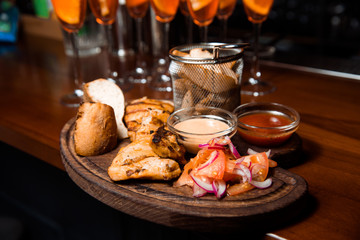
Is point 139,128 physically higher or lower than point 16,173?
higher

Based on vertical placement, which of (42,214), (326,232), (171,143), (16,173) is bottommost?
(42,214)

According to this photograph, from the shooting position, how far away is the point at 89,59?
2.17 metres

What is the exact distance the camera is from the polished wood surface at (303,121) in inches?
30.8

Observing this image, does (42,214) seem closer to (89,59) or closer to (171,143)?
(89,59)

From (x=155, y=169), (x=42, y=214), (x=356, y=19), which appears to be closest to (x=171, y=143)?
(x=155, y=169)

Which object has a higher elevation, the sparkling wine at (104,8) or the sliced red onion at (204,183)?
the sparkling wine at (104,8)

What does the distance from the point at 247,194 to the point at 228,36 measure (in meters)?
1.63

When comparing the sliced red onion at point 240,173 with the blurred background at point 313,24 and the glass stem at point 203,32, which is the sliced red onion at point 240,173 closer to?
the glass stem at point 203,32

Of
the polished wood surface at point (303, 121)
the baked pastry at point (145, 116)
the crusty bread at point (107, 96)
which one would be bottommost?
the polished wood surface at point (303, 121)

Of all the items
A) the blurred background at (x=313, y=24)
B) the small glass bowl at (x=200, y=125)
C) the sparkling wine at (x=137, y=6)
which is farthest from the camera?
the blurred background at (x=313, y=24)

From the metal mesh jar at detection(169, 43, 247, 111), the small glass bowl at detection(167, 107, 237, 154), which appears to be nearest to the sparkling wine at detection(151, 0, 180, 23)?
the metal mesh jar at detection(169, 43, 247, 111)

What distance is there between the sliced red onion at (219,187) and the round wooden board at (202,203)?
1cm

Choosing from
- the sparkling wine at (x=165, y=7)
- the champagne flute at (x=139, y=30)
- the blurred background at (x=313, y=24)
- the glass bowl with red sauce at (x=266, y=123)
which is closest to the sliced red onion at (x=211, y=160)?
the glass bowl with red sauce at (x=266, y=123)

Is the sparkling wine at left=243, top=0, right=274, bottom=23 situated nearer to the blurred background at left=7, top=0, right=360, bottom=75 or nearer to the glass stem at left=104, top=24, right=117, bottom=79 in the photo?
the glass stem at left=104, top=24, right=117, bottom=79
